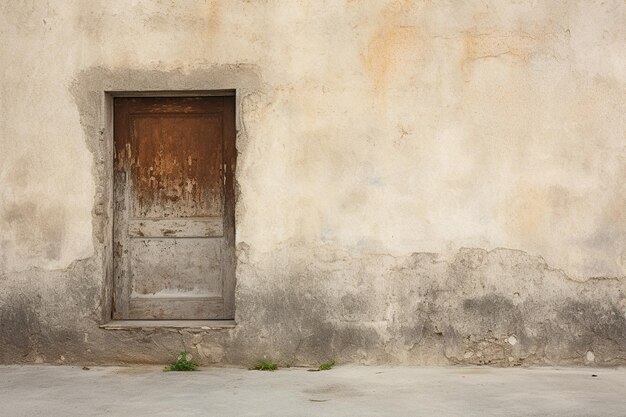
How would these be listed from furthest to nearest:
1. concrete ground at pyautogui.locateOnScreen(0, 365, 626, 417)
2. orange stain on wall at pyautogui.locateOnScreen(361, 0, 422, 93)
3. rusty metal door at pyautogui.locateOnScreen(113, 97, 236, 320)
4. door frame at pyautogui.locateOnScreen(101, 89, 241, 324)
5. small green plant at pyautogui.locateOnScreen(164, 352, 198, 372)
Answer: rusty metal door at pyautogui.locateOnScreen(113, 97, 236, 320)
door frame at pyautogui.locateOnScreen(101, 89, 241, 324)
orange stain on wall at pyautogui.locateOnScreen(361, 0, 422, 93)
small green plant at pyautogui.locateOnScreen(164, 352, 198, 372)
concrete ground at pyautogui.locateOnScreen(0, 365, 626, 417)

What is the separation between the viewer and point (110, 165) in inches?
234

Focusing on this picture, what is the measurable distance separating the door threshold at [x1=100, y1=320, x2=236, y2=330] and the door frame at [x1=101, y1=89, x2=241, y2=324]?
84 mm

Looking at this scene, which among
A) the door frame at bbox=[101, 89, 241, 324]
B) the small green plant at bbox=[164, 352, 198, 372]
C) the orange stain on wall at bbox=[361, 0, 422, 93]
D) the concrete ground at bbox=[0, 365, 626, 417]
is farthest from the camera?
the door frame at bbox=[101, 89, 241, 324]

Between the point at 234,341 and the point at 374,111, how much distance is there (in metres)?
1.86

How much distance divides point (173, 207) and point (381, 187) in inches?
60.2

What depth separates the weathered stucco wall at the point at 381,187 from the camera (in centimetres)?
565

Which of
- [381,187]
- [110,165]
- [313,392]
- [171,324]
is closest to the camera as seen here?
[313,392]

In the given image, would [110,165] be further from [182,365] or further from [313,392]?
[313,392]

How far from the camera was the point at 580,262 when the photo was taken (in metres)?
5.64

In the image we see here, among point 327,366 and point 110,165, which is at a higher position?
point 110,165

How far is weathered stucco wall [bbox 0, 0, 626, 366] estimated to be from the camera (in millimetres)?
5648

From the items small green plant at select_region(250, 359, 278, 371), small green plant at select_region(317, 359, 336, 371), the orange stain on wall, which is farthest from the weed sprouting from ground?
the orange stain on wall

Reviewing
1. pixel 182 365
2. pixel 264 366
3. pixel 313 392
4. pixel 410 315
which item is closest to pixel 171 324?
pixel 182 365

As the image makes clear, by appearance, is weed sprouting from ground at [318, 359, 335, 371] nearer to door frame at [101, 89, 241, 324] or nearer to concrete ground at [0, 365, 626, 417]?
concrete ground at [0, 365, 626, 417]
